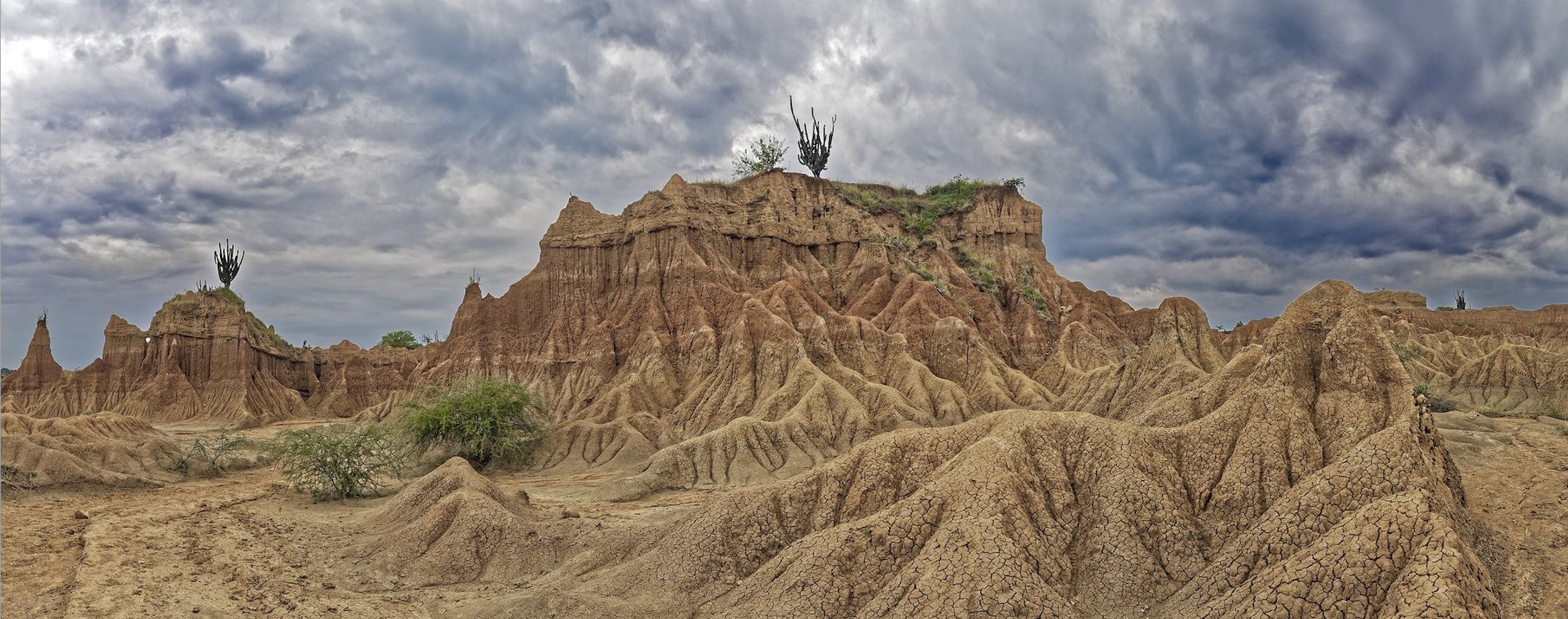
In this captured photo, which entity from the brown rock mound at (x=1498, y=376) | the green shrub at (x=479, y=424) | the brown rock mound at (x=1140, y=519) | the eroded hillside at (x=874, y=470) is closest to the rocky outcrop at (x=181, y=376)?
the eroded hillside at (x=874, y=470)

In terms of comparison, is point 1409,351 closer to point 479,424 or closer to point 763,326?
point 763,326

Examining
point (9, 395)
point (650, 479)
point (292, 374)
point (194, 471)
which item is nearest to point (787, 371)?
point (650, 479)

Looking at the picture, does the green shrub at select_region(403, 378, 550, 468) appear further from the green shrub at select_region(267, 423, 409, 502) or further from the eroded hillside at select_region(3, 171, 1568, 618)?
the green shrub at select_region(267, 423, 409, 502)

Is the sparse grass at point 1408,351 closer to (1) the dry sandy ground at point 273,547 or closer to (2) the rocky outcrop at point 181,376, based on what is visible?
(1) the dry sandy ground at point 273,547

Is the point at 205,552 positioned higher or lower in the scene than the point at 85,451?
lower

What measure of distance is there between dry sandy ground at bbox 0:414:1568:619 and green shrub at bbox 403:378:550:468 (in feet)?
34.9

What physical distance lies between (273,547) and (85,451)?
1897cm

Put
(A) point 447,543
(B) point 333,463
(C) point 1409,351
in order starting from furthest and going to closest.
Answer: (C) point 1409,351
(B) point 333,463
(A) point 447,543

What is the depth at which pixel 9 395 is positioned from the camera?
6612cm

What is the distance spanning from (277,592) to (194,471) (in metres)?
26.3

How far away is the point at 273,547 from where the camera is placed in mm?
20594

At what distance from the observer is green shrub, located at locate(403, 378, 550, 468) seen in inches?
1508

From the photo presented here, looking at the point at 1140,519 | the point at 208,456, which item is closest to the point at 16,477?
the point at 208,456

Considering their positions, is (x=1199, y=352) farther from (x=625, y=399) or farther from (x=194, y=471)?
(x=194, y=471)
